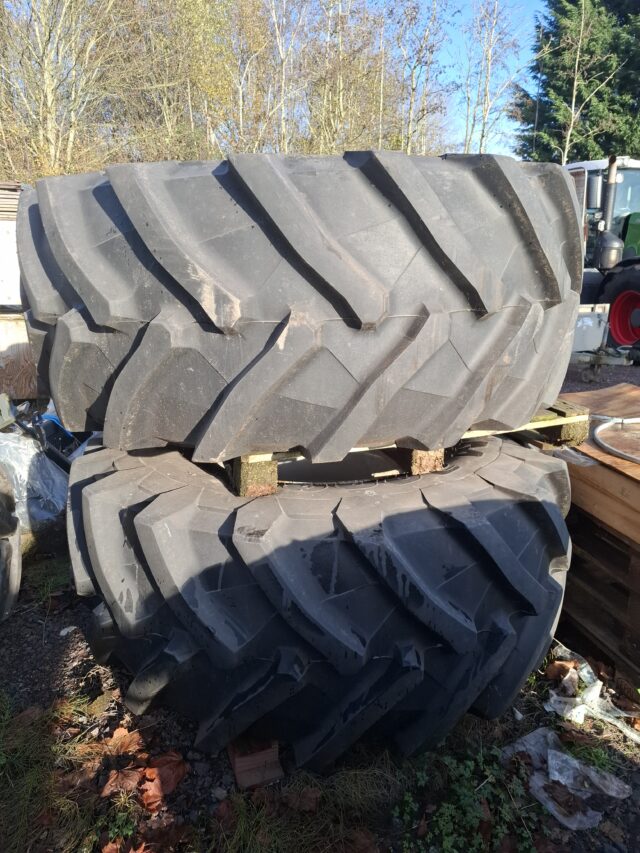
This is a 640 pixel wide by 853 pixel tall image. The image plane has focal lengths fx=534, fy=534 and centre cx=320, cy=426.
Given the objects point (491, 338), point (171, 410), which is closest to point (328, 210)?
point (491, 338)

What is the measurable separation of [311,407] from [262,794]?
4.04 feet

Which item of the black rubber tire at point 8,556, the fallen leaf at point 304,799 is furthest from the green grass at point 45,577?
the fallen leaf at point 304,799

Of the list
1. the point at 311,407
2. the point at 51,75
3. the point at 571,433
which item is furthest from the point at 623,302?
the point at 51,75

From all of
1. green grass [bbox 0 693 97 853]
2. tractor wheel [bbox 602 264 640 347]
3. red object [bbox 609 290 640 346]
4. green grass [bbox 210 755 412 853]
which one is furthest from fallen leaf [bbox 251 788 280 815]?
red object [bbox 609 290 640 346]

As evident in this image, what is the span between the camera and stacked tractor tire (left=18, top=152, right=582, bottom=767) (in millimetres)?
1269

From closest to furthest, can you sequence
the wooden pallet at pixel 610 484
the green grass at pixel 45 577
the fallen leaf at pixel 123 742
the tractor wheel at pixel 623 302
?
the fallen leaf at pixel 123 742, the wooden pallet at pixel 610 484, the green grass at pixel 45 577, the tractor wheel at pixel 623 302

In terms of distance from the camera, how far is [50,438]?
335cm

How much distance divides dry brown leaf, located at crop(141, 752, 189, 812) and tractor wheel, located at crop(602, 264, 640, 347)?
872 centimetres

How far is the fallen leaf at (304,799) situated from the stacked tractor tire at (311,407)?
0.40ft

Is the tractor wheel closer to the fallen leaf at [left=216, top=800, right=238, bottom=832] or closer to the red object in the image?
the red object

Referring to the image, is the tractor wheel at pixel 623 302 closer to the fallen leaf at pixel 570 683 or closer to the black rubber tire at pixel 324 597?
the fallen leaf at pixel 570 683

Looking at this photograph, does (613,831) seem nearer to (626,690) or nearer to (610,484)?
(626,690)

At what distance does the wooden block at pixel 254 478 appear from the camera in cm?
163

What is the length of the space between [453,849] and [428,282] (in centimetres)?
158
